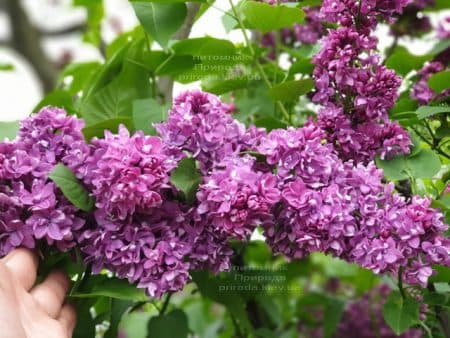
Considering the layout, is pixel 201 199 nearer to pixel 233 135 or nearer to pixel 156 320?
pixel 233 135

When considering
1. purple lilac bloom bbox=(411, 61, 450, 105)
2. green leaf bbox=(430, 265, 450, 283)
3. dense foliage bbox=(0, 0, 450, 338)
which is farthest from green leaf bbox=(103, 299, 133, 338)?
purple lilac bloom bbox=(411, 61, 450, 105)

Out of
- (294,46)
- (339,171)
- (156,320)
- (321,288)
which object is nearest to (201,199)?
(339,171)

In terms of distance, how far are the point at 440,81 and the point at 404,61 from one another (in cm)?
14

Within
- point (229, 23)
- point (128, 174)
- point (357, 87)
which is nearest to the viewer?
point (128, 174)

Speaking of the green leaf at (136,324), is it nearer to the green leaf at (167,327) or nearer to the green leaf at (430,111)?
the green leaf at (167,327)

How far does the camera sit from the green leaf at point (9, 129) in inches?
35.3

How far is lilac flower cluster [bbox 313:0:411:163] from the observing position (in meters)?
0.85

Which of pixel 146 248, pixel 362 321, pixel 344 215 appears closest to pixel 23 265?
pixel 146 248

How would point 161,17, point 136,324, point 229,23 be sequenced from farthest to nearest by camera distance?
point 136,324 → point 229,23 → point 161,17

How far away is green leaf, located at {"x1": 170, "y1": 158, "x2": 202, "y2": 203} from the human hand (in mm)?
197

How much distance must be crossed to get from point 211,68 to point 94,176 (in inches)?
14.7

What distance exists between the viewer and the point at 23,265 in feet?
2.59

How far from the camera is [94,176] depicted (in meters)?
0.79

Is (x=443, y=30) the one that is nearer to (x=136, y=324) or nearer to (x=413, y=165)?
(x=413, y=165)
